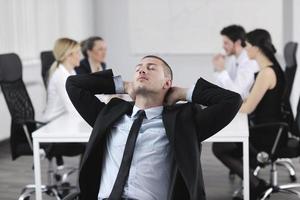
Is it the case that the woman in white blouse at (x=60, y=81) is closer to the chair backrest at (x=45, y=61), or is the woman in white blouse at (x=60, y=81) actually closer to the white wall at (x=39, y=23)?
the chair backrest at (x=45, y=61)

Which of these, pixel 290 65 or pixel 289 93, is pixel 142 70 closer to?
pixel 289 93

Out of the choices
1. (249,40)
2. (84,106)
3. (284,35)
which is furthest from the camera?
(284,35)

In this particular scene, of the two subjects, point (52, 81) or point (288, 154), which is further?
point (52, 81)

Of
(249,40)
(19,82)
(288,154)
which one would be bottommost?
(288,154)

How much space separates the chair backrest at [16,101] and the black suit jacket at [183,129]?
5.34 feet

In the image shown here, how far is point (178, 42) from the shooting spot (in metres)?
7.38

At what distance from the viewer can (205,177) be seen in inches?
186

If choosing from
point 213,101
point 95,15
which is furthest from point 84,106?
point 95,15

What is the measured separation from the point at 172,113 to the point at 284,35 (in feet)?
16.2

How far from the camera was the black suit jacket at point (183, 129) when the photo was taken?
224 centimetres

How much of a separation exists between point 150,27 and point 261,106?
3.85 metres

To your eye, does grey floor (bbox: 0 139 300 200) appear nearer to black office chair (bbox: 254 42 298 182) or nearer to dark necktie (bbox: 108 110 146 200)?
black office chair (bbox: 254 42 298 182)

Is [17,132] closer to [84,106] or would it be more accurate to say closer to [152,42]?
[84,106]

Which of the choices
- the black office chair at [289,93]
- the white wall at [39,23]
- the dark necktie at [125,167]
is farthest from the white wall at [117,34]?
the dark necktie at [125,167]
